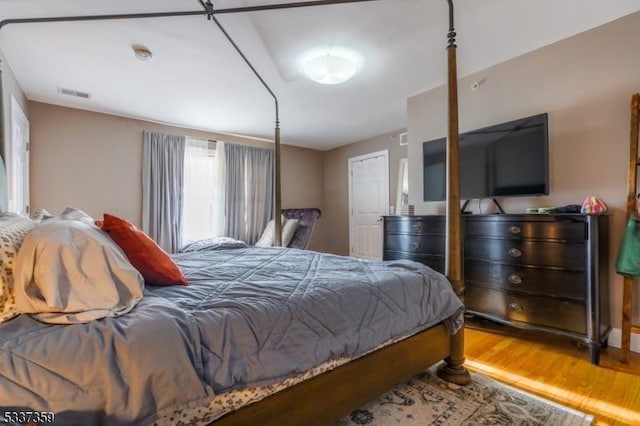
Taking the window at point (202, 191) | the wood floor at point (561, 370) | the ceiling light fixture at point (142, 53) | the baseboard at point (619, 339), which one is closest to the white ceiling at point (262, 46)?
the ceiling light fixture at point (142, 53)

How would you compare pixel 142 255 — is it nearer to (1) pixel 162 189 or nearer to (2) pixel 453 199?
(2) pixel 453 199

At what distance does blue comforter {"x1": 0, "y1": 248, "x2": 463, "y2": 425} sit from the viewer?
2.31ft

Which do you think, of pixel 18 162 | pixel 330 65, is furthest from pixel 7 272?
pixel 18 162

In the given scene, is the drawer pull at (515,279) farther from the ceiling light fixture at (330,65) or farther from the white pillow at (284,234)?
the white pillow at (284,234)

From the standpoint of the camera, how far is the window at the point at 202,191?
177 inches

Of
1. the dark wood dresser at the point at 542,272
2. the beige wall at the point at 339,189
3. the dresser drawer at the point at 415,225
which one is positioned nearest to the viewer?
the dark wood dresser at the point at 542,272

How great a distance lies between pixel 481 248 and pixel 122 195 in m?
4.19

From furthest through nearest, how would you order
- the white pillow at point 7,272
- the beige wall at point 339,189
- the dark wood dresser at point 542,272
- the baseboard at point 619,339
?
the beige wall at point 339,189
the baseboard at point 619,339
the dark wood dresser at point 542,272
the white pillow at point 7,272

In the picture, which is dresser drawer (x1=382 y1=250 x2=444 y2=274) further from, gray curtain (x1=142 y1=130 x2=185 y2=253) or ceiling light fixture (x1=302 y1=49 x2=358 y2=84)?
gray curtain (x1=142 y1=130 x2=185 y2=253)

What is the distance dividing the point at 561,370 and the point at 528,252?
2.53ft

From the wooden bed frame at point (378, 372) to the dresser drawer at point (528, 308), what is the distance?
873 millimetres

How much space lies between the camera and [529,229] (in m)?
2.22

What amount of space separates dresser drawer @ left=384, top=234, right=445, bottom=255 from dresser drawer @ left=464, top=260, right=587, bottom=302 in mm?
297

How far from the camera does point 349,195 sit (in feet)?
18.4
